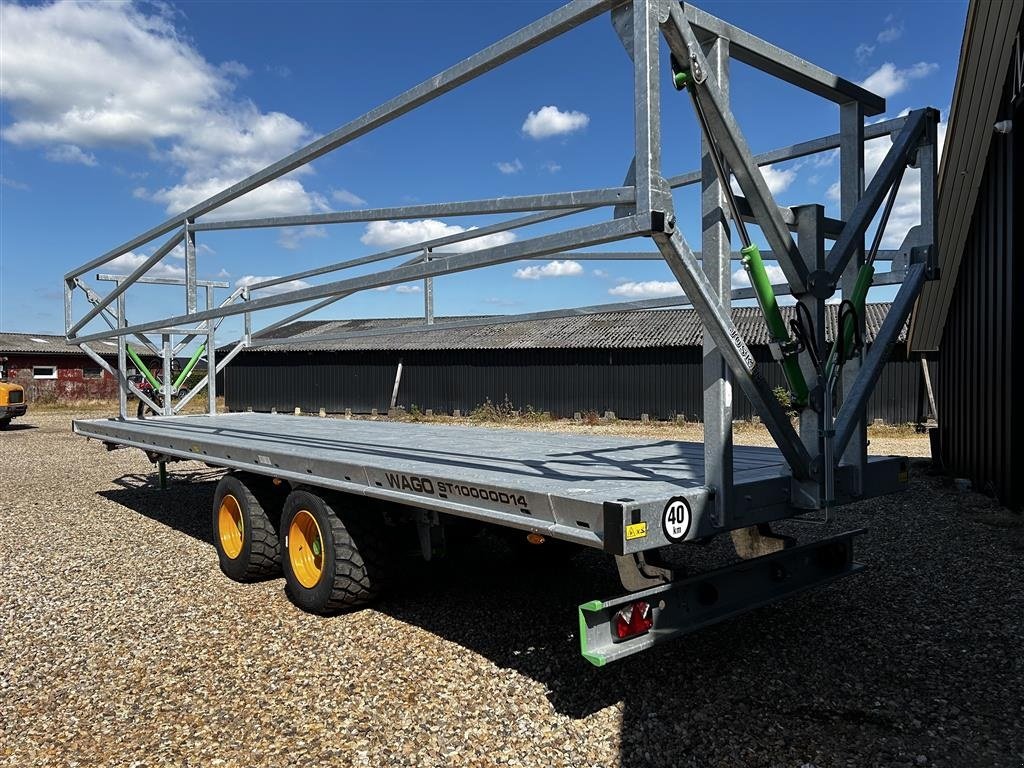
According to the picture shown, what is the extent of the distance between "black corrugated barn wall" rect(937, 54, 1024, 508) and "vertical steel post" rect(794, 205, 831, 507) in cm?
570

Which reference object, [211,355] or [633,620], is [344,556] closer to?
[633,620]

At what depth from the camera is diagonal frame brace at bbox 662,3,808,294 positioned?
9.19 feet

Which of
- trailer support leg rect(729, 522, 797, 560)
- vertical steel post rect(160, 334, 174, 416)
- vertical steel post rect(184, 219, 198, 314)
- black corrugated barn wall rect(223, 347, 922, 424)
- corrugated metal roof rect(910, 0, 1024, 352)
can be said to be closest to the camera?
trailer support leg rect(729, 522, 797, 560)

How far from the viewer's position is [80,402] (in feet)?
111

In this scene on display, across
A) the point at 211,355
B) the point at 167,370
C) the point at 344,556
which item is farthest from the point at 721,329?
the point at 211,355

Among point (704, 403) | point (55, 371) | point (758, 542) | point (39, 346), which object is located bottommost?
point (758, 542)

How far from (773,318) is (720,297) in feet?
1.00

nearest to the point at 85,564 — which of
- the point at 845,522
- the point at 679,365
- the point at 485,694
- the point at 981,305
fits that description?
the point at 485,694

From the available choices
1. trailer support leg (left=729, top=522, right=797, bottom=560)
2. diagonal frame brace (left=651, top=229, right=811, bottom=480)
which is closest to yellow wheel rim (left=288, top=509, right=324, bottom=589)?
trailer support leg (left=729, top=522, right=797, bottom=560)

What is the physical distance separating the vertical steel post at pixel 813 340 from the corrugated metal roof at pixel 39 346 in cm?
3443

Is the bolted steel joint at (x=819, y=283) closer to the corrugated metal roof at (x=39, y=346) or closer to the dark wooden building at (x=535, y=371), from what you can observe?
the dark wooden building at (x=535, y=371)

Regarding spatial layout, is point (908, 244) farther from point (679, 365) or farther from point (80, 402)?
point (80, 402)

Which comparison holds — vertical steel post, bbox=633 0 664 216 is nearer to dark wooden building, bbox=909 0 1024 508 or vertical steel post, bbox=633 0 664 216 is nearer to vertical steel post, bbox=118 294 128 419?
dark wooden building, bbox=909 0 1024 508

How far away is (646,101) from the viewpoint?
104 inches
